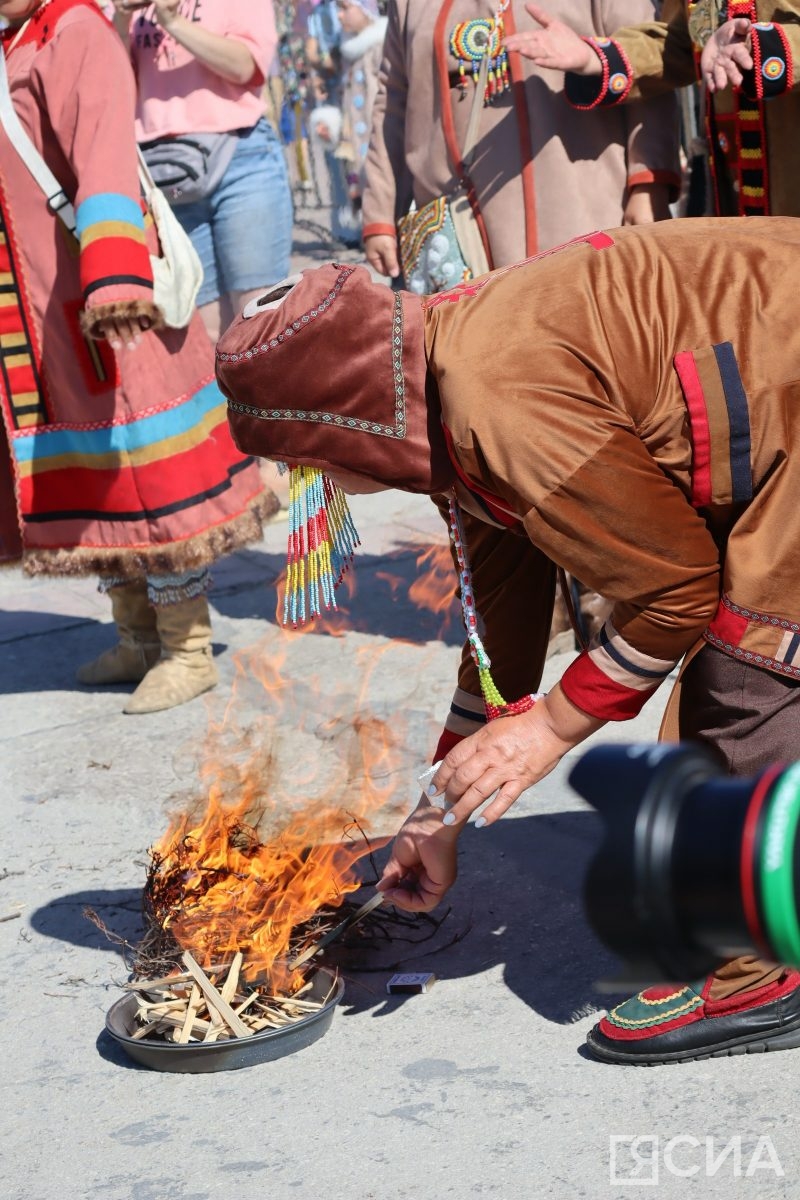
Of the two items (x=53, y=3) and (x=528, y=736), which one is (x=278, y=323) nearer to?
(x=528, y=736)

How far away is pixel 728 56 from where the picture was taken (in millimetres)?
3570

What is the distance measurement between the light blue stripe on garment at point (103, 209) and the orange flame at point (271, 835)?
4.48ft

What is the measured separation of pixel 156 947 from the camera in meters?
2.93

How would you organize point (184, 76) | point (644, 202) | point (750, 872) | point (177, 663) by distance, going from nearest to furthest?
1. point (750, 872)
2. point (644, 202)
3. point (177, 663)
4. point (184, 76)

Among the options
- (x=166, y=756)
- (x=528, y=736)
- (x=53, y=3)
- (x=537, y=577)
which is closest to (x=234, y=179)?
(x=53, y=3)

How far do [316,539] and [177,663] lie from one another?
79.2 inches

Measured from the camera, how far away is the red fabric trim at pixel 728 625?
2459 mm

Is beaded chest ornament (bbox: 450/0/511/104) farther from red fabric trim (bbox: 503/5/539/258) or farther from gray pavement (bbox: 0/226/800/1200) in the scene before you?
gray pavement (bbox: 0/226/800/1200)

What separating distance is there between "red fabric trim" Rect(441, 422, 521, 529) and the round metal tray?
91cm

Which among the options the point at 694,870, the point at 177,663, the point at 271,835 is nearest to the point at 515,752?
the point at 271,835

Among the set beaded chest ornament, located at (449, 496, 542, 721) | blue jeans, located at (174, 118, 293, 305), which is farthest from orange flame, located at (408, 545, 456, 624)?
beaded chest ornament, located at (449, 496, 542, 721)

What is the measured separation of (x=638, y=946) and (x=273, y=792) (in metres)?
2.65

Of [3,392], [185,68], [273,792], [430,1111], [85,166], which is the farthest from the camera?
[185,68]

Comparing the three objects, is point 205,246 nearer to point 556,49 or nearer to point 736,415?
point 556,49
